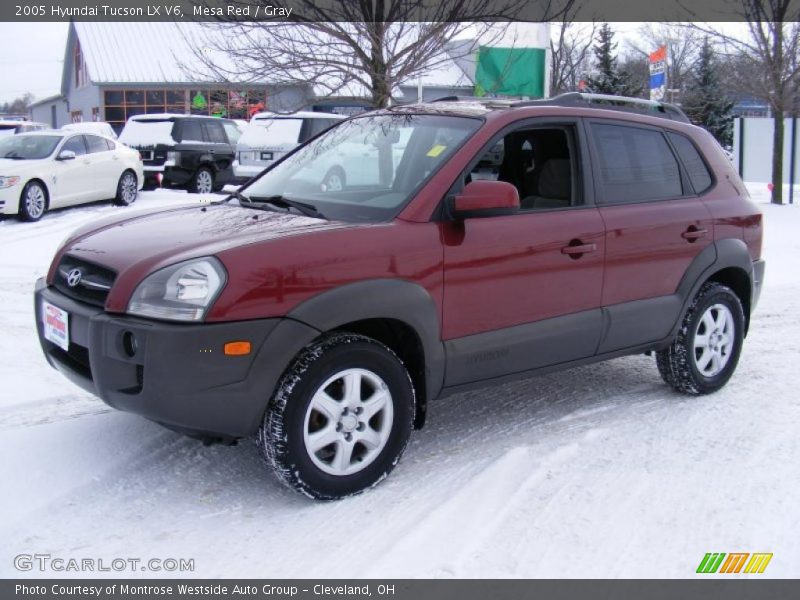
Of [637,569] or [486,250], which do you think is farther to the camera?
[486,250]

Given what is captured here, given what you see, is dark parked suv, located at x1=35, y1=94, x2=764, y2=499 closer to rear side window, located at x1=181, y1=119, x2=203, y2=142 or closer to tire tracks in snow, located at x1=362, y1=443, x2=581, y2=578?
tire tracks in snow, located at x1=362, y1=443, x2=581, y2=578

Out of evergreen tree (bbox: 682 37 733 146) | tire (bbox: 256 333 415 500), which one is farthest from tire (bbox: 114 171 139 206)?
evergreen tree (bbox: 682 37 733 146)

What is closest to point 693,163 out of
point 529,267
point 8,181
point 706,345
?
point 706,345

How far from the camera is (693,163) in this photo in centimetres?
533

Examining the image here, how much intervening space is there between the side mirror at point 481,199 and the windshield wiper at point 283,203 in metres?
0.66

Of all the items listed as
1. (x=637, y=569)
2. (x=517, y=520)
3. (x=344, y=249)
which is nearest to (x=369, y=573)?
(x=517, y=520)

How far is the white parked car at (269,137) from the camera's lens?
51.0 feet

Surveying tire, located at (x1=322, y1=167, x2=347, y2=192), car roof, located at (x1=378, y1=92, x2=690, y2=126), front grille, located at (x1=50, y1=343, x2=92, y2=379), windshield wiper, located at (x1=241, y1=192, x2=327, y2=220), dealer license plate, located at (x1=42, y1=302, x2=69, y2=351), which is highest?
car roof, located at (x1=378, y1=92, x2=690, y2=126)

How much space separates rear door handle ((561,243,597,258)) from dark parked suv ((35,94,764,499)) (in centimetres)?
1

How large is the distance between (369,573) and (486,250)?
5.47 feet

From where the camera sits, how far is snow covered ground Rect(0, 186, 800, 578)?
3258 mm
